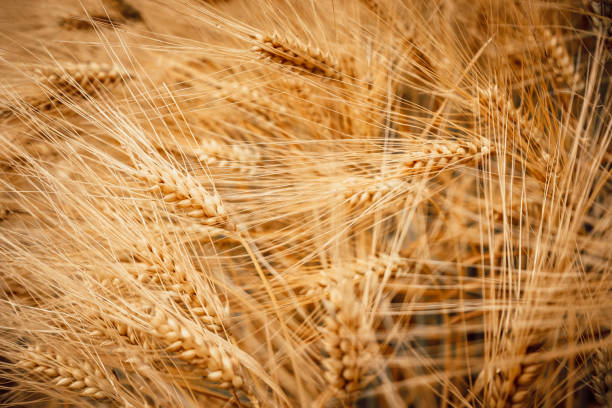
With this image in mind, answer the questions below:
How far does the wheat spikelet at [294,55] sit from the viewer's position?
1.72 ft

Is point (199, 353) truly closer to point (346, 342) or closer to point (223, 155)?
point (346, 342)

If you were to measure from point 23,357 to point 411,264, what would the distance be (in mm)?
654

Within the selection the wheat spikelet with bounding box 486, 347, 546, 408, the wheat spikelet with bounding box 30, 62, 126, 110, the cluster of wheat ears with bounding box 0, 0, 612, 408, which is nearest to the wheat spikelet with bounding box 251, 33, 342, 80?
the cluster of wheat ears with bounding box 0, 0, 612, 408

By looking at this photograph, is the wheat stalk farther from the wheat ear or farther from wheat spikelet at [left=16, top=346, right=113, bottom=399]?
wheat spikelet at [left=16, top=346, right=113, bottom=399]

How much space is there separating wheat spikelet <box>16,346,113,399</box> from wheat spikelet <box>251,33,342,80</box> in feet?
1.82

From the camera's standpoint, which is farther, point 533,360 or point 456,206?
point 456,206

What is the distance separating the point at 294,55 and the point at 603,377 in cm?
65

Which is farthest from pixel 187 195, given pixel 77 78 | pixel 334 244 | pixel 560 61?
pixel 560 61

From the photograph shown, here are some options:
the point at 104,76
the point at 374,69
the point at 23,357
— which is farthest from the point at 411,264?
the point at 104,76

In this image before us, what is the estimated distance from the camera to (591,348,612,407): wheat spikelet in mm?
376

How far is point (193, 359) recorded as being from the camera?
361mm

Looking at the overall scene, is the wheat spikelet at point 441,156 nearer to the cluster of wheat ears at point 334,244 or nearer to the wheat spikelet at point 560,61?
the cluster of wheat ears at point 334,244

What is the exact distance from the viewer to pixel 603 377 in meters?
0.39

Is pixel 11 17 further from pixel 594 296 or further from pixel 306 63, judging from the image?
pixel 594 296
